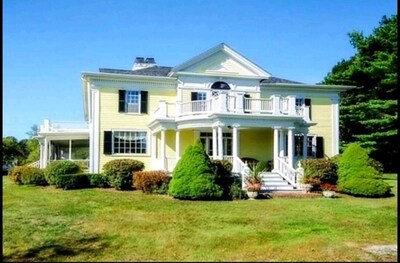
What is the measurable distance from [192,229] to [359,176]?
10825 mm

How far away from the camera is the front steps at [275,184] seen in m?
19.0

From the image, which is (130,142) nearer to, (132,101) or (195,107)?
(132,101)

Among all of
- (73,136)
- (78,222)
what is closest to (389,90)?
(73,136)

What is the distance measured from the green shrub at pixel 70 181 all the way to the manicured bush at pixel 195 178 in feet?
18.4

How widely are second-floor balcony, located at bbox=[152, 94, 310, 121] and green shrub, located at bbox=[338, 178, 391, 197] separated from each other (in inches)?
195

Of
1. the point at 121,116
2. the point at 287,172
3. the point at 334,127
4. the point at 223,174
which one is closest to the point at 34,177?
the point at 121,116

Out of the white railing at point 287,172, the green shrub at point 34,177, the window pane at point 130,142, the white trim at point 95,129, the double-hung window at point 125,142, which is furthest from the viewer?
the window pane at point 130,142

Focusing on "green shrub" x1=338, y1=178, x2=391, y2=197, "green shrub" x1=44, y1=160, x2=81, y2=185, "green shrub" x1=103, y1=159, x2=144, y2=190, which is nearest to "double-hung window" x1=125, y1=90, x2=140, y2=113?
"green shrub" x1=103, y1=159, x2=144, y2=190

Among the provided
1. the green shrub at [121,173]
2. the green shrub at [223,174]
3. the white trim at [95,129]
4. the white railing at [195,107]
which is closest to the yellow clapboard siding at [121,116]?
the white trim at [95,129]

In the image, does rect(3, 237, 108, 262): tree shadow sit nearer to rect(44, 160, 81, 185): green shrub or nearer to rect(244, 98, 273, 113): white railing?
rect(44, 160, 81, 185): green shrub

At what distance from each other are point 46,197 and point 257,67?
14299mm

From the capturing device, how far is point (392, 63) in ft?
105

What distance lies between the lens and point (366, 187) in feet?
58.2

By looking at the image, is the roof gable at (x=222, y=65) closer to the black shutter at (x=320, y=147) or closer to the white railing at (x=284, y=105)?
the white railing at (x=284, y=105)
